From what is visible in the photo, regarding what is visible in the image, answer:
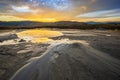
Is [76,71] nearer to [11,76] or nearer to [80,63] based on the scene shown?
[80,63]

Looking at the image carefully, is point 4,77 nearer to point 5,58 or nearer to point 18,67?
point 18,67

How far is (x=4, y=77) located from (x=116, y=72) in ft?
16.9

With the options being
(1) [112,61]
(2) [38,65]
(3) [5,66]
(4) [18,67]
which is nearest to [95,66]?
(1) [112,61]

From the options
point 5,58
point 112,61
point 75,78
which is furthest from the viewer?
point 5,58

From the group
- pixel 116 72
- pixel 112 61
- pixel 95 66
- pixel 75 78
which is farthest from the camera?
pixel 112 61

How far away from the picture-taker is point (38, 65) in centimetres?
739

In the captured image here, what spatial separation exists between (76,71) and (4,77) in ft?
10.9

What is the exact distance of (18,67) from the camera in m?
7.34

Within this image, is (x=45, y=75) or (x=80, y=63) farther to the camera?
(x=80, y=63)

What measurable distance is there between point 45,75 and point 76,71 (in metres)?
1.53

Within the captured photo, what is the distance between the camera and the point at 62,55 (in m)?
9.21

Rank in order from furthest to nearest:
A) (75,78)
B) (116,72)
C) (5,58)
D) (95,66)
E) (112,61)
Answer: (5,58)
(112,61)
(95,66)
(116,72)
(75,78)

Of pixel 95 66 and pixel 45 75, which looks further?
pixel 95 66

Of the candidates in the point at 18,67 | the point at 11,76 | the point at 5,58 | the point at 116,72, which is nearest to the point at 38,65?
the point at 18,67
